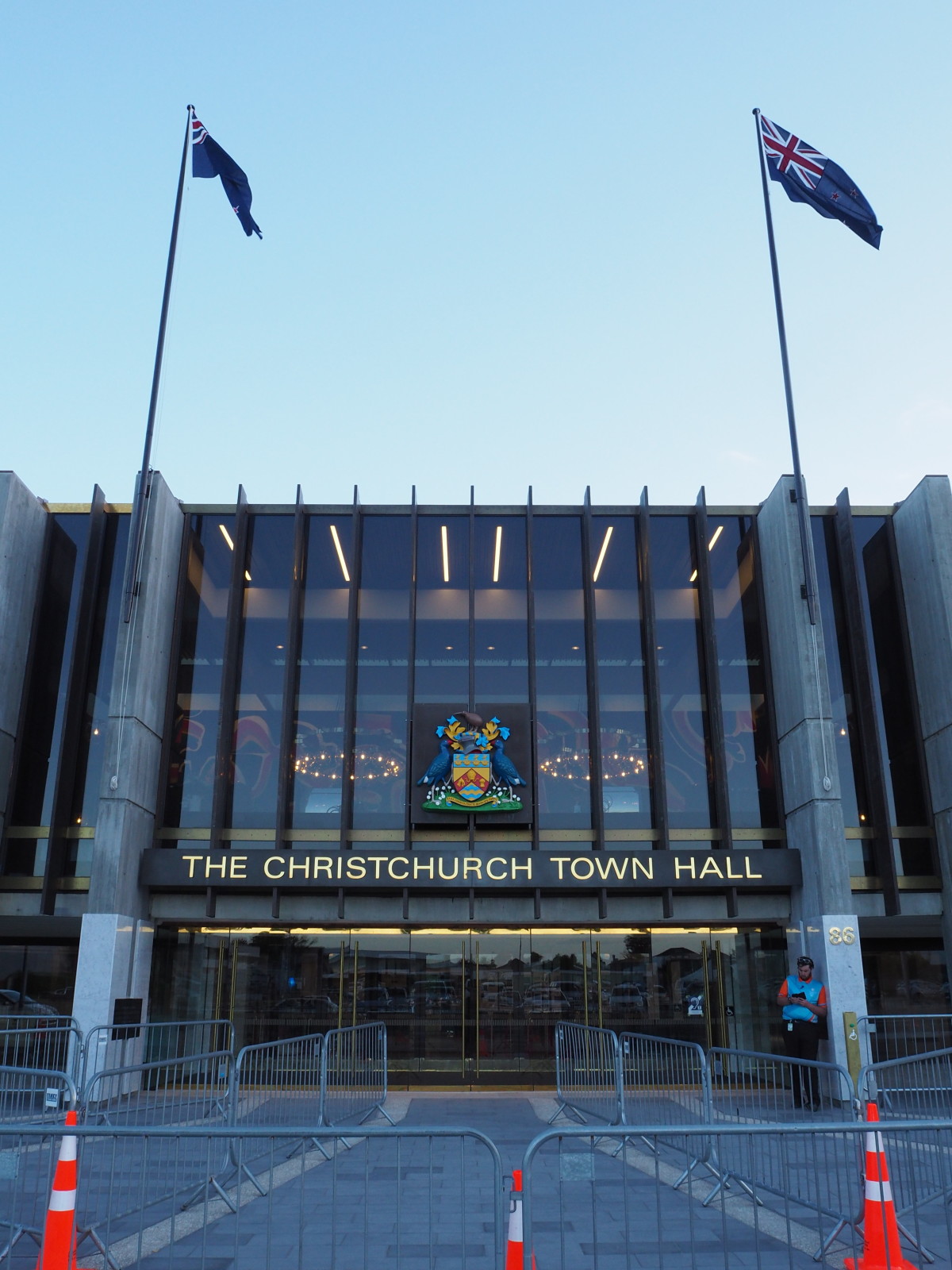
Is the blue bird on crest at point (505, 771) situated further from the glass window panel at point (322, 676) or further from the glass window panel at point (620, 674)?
the glass window panel at point (322, 676)

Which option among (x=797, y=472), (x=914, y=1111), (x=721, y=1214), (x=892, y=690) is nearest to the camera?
(x=721, y=1214)

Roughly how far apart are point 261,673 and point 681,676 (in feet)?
27.7

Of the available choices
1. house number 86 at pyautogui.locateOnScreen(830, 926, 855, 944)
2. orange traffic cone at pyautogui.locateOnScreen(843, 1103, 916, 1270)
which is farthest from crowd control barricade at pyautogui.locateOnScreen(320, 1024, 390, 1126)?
house number 86 at pyautogui.locateOnScreen(830, 926, 855, 944)

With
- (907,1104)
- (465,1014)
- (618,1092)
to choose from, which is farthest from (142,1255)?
Result: (465,1014)

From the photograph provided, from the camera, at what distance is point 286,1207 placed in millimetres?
9258

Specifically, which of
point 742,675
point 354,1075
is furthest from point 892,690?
point 354,1075

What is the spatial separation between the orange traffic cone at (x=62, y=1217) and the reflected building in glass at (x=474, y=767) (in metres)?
10.9

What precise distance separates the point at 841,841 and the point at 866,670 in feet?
12.1

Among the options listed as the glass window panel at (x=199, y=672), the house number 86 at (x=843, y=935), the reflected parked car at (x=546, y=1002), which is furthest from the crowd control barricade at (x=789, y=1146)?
the glass window panel at (x=199, y=672)

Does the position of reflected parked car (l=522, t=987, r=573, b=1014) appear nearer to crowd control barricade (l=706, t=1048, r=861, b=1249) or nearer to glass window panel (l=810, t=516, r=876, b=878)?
crowd control barricade (l=706, t=1048, r=861, b=1249)

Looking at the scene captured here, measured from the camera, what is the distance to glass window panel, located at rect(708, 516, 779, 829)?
64.6ft

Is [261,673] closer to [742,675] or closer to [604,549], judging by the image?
[604,549]

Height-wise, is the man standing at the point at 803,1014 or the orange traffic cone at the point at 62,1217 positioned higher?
the man standing at the point at 803,1014

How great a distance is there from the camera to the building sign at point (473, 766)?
18.9 metres
